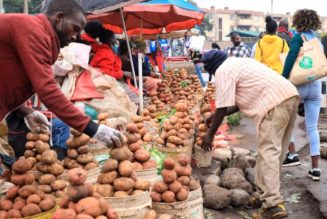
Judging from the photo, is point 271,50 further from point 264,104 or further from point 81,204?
point 81,204

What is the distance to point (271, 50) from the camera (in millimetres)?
7336

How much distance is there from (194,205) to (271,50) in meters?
4.57

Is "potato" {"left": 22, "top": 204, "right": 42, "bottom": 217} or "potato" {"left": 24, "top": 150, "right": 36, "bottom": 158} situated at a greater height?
"potato" {"left": 24, "top": 150, "right": 36, "bottom": 158}

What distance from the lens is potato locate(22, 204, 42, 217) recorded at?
2.57 m

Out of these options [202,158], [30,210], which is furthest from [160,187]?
[202,158]

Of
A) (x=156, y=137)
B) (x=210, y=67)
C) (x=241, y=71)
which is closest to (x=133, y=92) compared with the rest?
(x=156, y=137)

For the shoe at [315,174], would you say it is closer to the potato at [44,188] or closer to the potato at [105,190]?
the potato at [105,190]

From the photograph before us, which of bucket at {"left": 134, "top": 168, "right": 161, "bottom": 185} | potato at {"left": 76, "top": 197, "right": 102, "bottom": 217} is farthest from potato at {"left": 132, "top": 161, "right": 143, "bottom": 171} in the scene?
potato at {"left": 76, "top": 197, "right": 102, "bottom": 217}

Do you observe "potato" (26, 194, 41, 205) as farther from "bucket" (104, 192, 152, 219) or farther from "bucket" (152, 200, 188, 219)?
"bucket" (152, 200, 188, 219)

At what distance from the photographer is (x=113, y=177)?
298 cm

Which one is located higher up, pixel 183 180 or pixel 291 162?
pixel 183 180

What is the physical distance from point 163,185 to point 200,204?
407mm

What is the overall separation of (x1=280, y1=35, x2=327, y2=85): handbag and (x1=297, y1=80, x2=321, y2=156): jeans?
0.52ft

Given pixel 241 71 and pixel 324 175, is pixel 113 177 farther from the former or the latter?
pixel 324 175
